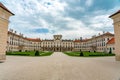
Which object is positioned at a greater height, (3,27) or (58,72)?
(3,27)

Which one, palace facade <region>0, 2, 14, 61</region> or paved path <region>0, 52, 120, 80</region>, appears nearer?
paved path <region>0, 52, 120, 80</region>

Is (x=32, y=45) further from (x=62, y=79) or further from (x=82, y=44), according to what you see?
(x=62, y=79)

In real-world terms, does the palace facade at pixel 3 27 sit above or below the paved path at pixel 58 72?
above

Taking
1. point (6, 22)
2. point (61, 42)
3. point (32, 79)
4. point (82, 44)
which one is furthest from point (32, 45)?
point (32, 79)

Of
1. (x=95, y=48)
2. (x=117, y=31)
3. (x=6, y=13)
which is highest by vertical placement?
(x=6, y=13)

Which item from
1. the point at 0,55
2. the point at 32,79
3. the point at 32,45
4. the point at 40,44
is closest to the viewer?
the point at 32,79

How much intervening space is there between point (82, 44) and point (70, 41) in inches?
538

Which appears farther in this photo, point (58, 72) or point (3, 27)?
point (3, 27)

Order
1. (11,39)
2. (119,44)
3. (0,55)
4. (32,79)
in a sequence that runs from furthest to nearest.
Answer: (11,39) < (119,44) < (0,55) < (32,79)

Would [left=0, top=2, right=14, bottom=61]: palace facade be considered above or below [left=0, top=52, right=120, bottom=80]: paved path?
above

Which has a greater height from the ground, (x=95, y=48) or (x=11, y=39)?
(x=11, y=39)

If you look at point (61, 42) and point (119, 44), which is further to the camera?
point (61, 42)

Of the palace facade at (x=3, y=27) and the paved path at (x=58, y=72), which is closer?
the paved path at (x=58, y=72)

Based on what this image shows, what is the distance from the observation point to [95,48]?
191 feet
